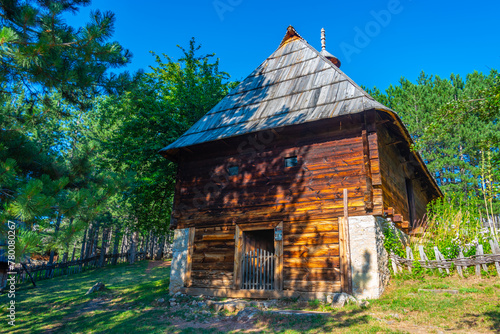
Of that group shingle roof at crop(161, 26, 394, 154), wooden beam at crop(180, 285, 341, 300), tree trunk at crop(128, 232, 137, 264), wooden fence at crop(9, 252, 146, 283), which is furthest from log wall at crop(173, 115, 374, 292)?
tree trunk at crop(128, 232, 137, 264)

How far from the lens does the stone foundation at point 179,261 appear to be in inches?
433

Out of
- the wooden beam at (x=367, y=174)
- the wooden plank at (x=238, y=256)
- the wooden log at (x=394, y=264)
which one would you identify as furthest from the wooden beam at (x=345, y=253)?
the wooden plank at (x=238, y=256)

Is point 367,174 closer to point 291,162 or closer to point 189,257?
point 291,162

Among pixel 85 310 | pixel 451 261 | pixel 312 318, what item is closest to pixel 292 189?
pixel 312 318

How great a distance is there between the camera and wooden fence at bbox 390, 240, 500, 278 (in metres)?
7.95

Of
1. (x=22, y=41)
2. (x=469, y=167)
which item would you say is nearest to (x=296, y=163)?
(x=22, y=41)

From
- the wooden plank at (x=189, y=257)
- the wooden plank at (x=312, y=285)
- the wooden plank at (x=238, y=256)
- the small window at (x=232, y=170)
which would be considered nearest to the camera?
the wooden plank at (x=312, y=285)

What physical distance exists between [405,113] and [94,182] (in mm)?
25767

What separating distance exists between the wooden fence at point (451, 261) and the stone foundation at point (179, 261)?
6.44 metres

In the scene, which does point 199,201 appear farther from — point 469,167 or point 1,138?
point 469,167

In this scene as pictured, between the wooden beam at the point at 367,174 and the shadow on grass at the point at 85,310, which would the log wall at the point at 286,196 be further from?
the shadow on grass at the point at 85,310

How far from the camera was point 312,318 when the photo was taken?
7.14 meters

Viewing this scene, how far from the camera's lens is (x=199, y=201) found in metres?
11.7

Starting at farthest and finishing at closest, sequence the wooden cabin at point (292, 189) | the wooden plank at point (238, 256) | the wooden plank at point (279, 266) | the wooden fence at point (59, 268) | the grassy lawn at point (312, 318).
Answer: the wooden fence at point (59, 268) → the wooden plank at point (238, 256) → the wooden plank at point (279, 266) → the wooden cabin at point (292, 189) → the grassy lawn at point (312, 318)
